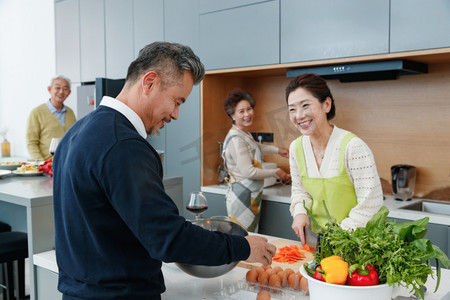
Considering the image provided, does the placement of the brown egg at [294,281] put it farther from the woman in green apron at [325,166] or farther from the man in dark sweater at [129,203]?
the woman in green apron at [325,166]

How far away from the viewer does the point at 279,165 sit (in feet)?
12.4

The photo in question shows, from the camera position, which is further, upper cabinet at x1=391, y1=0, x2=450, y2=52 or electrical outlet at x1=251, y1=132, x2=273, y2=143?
electrical outlet at x1=251, y1=132, x2=273, y2=143

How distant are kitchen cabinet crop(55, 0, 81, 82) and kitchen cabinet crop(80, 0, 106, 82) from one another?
0.09 metres

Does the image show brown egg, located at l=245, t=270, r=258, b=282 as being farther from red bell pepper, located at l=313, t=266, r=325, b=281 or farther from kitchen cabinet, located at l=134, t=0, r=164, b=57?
kitchen cabinet, located at l=134, t=0, r=164, b=57

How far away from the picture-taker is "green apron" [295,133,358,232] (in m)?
1.95

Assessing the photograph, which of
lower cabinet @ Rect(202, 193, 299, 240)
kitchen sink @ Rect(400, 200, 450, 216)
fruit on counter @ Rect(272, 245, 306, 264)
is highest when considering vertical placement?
fruit on counter @ Rect(272, 245, 306, 264)

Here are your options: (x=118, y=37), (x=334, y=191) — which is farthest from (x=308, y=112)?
(x=118, y=37)

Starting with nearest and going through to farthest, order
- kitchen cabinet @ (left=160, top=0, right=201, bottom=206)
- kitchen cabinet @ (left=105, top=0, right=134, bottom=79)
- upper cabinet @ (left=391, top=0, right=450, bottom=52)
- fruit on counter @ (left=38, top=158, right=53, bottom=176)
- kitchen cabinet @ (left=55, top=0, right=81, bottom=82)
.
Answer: upper cabinet @ (left=391, top=0, right=450, bottom=52), fruit on counter @ (left=38, top=158, right=53, bottom=176), kitchen cabinet @ (left=160, top=0, right=201, bottom=206), kitchen cabinet @ (left=105, top=0, right=134, bottom=79), kitchen cabinet @ (left=55, top=0, right=81, bottom=82)

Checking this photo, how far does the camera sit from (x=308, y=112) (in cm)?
200

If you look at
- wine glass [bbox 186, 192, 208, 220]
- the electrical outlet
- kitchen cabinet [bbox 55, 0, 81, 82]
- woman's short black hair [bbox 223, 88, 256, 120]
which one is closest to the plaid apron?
woman's short black hair [bbox 223, 88, 256, 120]

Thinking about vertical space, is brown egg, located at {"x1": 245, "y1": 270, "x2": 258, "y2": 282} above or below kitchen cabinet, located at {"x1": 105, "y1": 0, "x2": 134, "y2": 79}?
below

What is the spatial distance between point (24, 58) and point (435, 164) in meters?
5.28

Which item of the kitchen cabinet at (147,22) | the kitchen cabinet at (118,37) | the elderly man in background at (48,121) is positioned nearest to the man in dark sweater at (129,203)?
the kitchen cabinet at (147,22)

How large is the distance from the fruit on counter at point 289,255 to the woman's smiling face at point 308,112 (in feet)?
1.90
